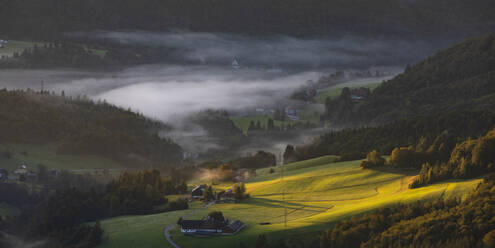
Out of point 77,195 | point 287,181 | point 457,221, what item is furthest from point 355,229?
point 77,195

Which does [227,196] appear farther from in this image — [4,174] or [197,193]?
[4,174]

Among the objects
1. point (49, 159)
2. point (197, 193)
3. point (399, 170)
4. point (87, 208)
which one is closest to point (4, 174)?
point (49, 159)

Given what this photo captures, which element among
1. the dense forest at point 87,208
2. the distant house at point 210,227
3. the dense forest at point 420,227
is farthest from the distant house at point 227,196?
the dense forest at point 420,227

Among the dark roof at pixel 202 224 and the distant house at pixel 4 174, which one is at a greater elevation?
the distant house at pixel 4 174

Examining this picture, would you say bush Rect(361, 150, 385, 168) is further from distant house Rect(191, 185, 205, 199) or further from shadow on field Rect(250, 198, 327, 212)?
distant house Rect(191, 185, 205, 199)

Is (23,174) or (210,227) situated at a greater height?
(23,174)

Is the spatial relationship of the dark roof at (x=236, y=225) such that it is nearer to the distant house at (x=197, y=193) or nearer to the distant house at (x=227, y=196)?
the distant house at (x=227, y=196)
